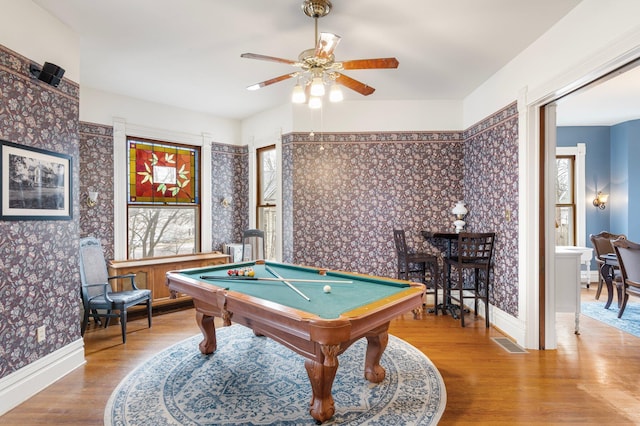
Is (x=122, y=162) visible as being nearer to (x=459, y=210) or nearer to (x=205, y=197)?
(x=205, y=197)

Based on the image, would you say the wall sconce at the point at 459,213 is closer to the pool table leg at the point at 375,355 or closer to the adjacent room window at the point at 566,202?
the pool table leg at the point at 375,355

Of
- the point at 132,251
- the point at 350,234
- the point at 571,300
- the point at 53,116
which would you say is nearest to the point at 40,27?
the point at 53,116

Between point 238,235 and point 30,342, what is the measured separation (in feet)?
11.6

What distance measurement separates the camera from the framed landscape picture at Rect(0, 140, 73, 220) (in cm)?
248

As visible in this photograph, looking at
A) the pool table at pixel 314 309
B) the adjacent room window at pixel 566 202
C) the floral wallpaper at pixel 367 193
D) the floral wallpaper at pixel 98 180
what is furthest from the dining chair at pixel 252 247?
the adjacent room window at pixel 566 202

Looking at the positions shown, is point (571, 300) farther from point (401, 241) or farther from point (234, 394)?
point (234, 394)

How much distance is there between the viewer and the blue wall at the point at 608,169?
19.7 feet

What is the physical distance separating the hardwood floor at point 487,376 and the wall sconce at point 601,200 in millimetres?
3283

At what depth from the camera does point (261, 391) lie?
254 cm

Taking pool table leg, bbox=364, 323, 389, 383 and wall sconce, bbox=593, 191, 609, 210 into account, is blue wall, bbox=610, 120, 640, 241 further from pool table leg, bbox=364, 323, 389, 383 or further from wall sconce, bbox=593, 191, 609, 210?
pool table leg, bbox=364, 323, 389, 383

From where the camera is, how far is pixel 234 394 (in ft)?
8.21

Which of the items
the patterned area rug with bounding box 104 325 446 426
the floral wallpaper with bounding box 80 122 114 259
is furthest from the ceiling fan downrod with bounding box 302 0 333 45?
the floral wallpaper with bounding box 80 122 114 259

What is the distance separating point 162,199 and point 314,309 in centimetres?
414

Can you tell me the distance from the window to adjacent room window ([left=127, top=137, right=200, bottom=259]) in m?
1.06
